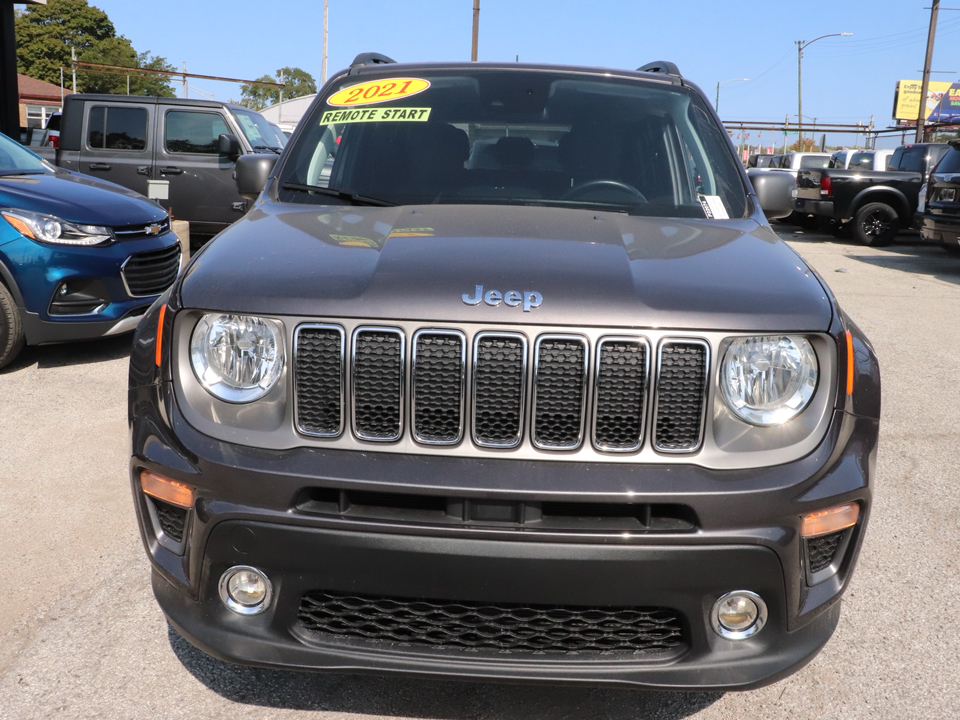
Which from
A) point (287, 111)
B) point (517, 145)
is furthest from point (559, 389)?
point (287, 111)

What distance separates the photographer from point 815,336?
2.12 metres

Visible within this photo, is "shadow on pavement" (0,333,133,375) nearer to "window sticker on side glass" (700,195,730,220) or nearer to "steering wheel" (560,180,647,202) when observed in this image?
"steering wheel" (560,180,647,202)

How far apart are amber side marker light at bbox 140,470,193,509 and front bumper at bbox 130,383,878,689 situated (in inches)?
1.2

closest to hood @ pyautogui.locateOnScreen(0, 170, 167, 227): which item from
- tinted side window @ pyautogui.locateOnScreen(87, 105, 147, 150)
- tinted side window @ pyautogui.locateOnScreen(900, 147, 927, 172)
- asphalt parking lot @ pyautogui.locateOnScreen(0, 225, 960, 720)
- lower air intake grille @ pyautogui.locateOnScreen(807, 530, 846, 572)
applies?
asphalt parking lot @ pyautogui.locateOnScreen(0, 225, 960, 720)

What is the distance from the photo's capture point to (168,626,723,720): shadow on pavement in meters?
2.46

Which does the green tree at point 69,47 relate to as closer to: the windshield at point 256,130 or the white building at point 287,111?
the white building at point 287,111

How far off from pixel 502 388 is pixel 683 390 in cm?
41

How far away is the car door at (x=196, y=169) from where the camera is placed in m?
10.8

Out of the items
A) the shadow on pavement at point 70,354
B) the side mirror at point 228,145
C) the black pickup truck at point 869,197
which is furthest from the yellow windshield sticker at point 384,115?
the black pickup truck at point 869,197

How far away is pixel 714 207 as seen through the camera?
3080 millimetres

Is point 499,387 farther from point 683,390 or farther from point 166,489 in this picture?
point 166,489

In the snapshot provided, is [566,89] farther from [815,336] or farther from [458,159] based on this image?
[815,336]

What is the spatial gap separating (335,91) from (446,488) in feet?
7.36

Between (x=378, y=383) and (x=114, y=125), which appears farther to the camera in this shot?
(x=114, y=125)
